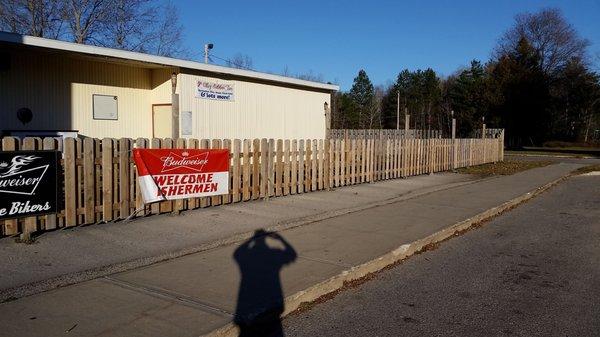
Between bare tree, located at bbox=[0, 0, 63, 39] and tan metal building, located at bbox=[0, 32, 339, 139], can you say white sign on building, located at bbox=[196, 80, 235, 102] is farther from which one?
bare tree, located at bbox=[0, 0, 63, 39]

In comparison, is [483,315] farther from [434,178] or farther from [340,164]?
[434,178]

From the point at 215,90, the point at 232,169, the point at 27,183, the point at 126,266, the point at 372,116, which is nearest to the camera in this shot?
the point at 126,266

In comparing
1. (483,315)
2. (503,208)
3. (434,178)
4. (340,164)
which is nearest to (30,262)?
(483,315)

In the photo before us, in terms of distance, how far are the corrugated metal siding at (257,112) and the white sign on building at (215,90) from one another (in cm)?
12

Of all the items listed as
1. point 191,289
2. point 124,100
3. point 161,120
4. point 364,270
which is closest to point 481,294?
point 364,270

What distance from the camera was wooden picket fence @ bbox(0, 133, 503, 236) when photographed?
773cm

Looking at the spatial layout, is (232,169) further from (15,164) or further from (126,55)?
(15,164)

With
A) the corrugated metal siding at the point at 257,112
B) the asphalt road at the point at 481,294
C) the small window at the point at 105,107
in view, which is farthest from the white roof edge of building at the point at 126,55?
the asphalt road at the point at 481,294

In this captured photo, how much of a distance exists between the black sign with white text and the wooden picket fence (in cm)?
13

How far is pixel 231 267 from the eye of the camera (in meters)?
6.42

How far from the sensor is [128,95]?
1433 cm

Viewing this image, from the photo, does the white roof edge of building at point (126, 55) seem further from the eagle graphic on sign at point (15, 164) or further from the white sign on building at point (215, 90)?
the eagle graphic on sign at point (15, 164)

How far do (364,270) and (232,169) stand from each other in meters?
4.76

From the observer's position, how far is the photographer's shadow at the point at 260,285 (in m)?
4.75
